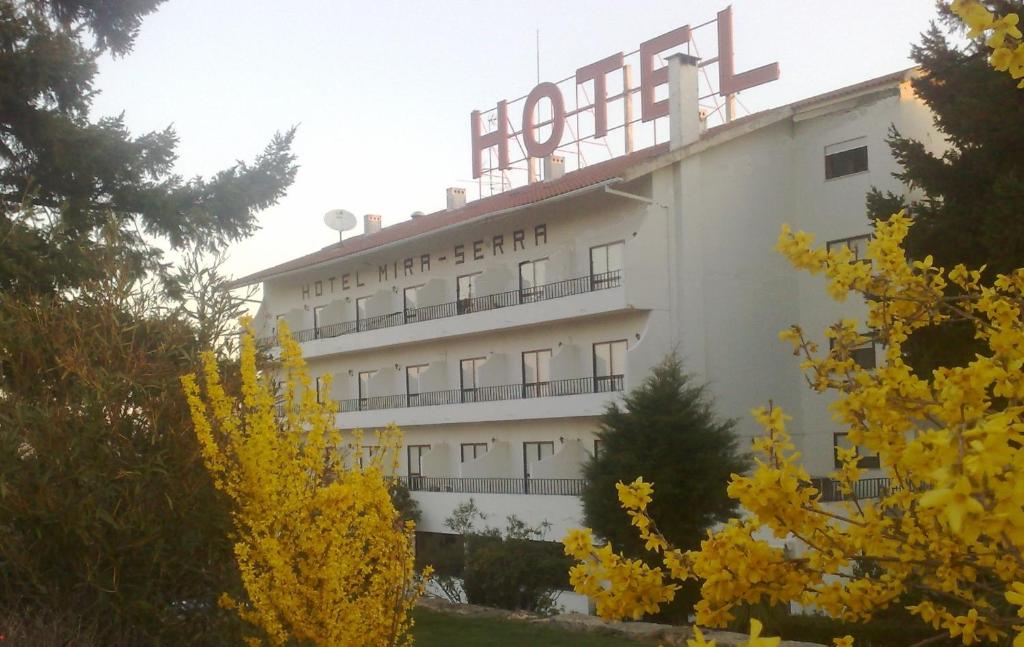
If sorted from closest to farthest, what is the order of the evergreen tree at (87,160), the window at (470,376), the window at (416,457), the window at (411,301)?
the evergreen tree at (87,160)
the window at (470,376)
the window at (411,301)
the window at (416,457)

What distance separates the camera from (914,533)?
5.61 m

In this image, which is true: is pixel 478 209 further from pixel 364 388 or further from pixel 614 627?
pixel 614 627

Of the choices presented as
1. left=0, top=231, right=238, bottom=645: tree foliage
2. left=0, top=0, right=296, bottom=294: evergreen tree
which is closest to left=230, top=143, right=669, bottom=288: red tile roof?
left=0, top=0, right=296, bottom=294: evergreen tree

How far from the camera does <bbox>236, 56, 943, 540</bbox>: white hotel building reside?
3080 centimetres

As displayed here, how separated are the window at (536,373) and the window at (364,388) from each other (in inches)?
326

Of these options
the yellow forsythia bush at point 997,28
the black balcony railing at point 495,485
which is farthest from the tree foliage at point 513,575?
the yellow forsythia bush at point 997,28

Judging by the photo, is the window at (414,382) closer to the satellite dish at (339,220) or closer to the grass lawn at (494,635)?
the satellite dish at (339,220)

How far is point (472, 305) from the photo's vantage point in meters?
36.7

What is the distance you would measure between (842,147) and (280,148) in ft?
54.9

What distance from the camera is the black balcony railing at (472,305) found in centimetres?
3216

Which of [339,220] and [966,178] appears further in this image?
[339,220]

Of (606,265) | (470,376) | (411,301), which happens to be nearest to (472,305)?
(470,376)

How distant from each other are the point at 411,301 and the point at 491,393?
6.60 meters

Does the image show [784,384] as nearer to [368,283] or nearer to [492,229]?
[492,229]
